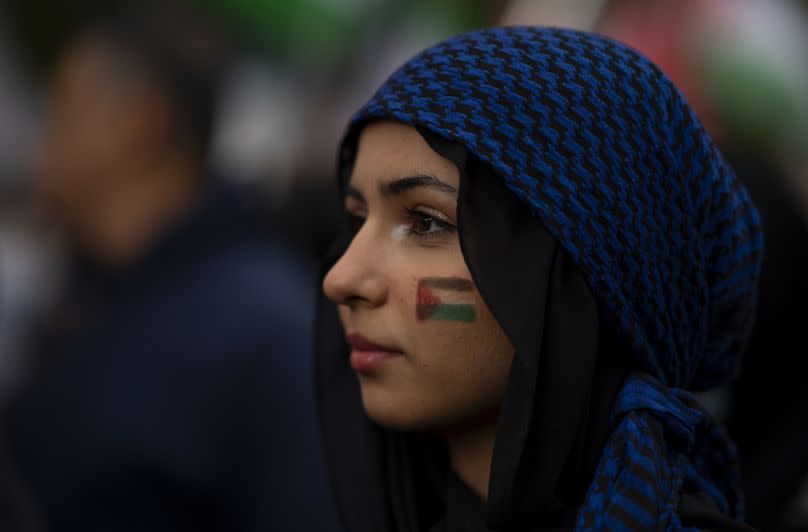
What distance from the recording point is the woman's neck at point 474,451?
66.9 inches

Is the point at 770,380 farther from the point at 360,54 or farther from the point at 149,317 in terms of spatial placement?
the point at 360,54

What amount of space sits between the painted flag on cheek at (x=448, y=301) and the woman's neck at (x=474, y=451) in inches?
9.2

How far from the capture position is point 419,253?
5.29 feet

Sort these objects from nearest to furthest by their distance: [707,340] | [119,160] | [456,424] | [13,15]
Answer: [456,424] → [707,340] → [119,160] → [13,15]

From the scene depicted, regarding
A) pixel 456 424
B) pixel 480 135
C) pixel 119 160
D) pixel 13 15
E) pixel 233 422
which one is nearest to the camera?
pixel 480 135

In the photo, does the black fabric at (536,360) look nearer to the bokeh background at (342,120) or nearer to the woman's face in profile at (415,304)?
the woman's face in profile at (415,304)

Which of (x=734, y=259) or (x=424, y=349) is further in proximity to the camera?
(x=734, y=259)

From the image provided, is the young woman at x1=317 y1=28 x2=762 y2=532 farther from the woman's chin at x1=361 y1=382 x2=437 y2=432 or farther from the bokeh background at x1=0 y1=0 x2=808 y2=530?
the bokeh background at x1=0 y1=0 x2=808 y2=530

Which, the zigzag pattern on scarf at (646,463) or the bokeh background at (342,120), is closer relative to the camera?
the zigzag pattern on scarf at (646,463)

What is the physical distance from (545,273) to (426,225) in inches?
9.6

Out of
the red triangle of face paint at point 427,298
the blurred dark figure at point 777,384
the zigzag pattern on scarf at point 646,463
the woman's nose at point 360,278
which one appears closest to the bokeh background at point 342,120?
the blurred dark figure at point 777,384

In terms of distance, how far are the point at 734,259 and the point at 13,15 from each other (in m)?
4.55

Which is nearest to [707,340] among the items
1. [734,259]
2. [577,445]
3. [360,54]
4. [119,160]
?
[734,259]

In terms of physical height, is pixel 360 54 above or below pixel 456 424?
above
